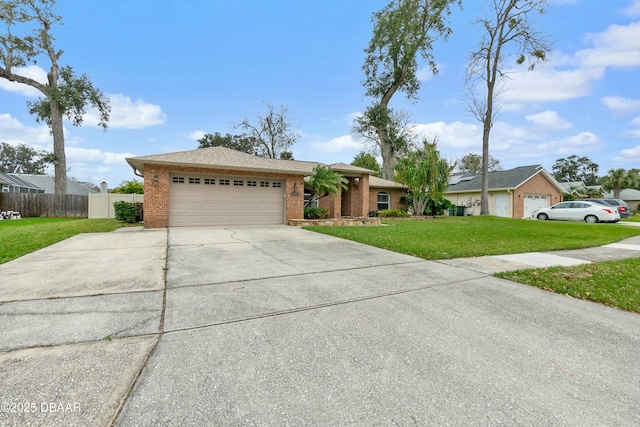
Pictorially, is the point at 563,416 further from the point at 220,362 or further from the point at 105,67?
the point at 105,67

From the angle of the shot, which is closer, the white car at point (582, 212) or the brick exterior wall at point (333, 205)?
the brick exterior wall at point (333, 205)

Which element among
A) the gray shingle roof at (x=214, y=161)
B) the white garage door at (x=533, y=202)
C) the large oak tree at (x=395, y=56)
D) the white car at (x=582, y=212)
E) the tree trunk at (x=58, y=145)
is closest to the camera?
the gray shingle roof at (x=214, y=161)

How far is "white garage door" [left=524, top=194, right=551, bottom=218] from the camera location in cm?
2334

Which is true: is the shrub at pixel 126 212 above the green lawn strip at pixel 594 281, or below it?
above

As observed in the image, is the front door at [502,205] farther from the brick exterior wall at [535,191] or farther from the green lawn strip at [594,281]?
the green lawn strip at [594,281]

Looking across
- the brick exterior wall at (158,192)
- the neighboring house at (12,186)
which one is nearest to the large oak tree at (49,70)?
the neighboring house at (12,186)

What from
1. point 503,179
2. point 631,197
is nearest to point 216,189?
point 503,179

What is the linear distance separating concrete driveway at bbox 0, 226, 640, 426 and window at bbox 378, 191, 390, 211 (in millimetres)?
15538

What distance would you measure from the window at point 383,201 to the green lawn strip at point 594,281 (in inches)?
565

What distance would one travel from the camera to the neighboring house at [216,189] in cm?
1115

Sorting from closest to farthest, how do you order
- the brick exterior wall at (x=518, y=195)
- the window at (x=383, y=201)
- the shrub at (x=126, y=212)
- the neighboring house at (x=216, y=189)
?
the neighboring house at (x=216, y=189) → the shrub at (x=126, y=212) → the window at (x=383, y=201) → the brick exterior wall at (x=518, y=195)

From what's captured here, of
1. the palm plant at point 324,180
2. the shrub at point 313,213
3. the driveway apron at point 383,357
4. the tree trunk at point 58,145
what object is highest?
the tree trunk at point 58,145

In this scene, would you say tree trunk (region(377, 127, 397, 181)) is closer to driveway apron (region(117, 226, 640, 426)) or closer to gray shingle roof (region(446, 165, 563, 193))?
gray shingle roof (region(446, 165, 563, 193))

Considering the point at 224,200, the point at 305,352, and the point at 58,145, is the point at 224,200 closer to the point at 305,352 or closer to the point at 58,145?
the point at 305,352
